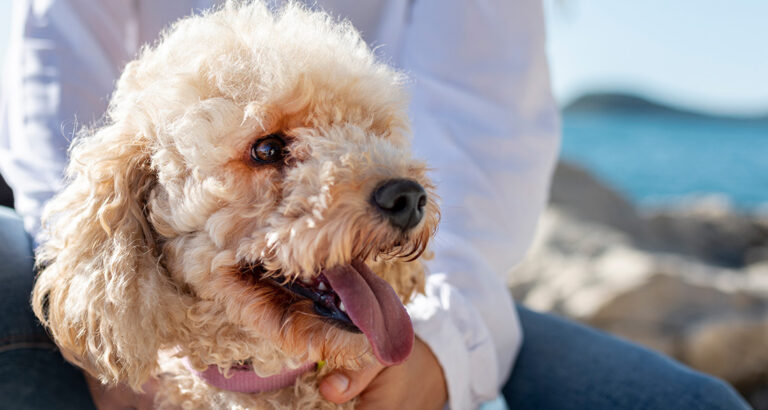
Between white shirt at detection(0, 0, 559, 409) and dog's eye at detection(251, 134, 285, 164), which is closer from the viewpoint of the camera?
dog's eye at detection(251, 134, 285, 164)

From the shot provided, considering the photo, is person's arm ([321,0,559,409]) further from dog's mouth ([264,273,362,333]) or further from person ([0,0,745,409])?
dog's mouth ([264,273,362,333])

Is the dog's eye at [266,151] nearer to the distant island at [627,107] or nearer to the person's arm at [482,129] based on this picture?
the person's arm at [482,129]

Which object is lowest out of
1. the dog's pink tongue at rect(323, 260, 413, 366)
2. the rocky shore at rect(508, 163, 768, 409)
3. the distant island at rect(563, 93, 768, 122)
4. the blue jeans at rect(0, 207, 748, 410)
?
the distant island at rect(563, 93, 768, 122)

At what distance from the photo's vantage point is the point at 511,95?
1.76m

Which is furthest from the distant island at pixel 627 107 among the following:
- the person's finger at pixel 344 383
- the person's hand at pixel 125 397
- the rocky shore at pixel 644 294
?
the person's hand at pixel 125 397

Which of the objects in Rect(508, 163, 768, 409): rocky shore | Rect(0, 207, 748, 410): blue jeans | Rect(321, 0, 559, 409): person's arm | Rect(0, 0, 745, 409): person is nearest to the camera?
Rect(0, 207, 748, 410): blue jeans

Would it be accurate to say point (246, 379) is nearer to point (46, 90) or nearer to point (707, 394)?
point (46, 90)

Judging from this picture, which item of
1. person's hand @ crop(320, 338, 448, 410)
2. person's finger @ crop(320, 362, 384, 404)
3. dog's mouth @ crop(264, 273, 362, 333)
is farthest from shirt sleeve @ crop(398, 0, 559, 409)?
dog's mouth @ crop(264, 273, 362, 333)

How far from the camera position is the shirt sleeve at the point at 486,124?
1.64 metres

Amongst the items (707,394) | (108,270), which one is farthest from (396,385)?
(707,394)

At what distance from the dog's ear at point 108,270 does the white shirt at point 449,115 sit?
345 millimetres

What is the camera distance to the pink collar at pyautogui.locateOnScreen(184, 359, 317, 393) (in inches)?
48.3

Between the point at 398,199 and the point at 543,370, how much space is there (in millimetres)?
785

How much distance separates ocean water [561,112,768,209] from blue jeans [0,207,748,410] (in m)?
6.23
